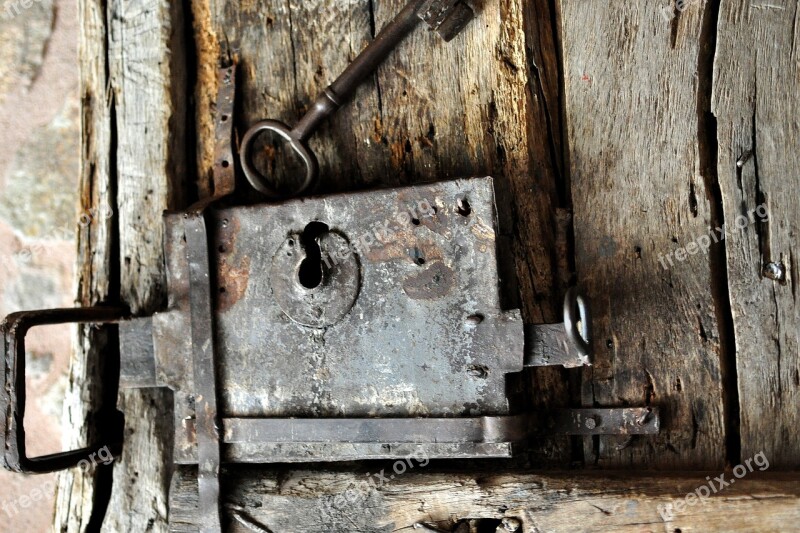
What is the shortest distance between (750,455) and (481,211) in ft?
2.34

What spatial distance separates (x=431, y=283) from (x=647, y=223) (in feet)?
1.53

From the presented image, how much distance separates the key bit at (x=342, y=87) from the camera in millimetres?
1539

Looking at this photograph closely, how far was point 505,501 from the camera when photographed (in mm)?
1421

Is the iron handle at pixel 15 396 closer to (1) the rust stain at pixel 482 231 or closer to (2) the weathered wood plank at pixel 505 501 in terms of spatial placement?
(2) the weathered wood plank at pixel 505 501

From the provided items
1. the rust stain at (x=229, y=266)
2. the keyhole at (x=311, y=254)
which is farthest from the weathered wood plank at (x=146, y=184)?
the keyhole at (x=311, y=254)

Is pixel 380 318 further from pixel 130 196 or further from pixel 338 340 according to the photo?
pixel 130 196

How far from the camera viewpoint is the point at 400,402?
1434mm

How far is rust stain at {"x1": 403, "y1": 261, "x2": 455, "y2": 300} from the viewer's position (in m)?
1.40

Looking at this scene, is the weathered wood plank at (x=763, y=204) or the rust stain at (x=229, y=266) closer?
the weathered wood plank at (x=763, y=204)

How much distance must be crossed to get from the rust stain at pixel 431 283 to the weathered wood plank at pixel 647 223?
306mm

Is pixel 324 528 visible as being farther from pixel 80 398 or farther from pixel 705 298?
pixel 705 298

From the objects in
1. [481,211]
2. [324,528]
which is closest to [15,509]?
[324,528]

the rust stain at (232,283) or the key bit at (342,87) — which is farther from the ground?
the key bit at (342,87)

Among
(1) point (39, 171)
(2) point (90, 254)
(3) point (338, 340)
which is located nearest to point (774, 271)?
(3) point (338, 340)
